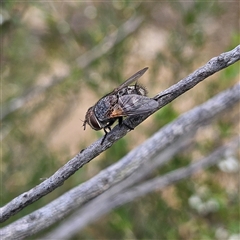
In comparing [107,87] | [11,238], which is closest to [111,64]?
[107,87]

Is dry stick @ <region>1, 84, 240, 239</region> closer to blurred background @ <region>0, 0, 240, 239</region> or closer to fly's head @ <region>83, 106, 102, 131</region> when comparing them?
fly's head @ <region>83, 106, 102, 131</region>

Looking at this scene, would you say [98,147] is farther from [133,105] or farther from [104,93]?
[104,93]

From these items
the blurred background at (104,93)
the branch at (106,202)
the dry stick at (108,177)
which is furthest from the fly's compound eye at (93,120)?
the blurred background at (104,93)

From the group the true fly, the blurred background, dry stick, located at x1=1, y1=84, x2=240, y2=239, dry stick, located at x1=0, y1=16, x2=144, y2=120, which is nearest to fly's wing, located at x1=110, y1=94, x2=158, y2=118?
the true fly

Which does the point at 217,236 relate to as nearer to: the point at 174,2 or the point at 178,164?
the point at 178,164

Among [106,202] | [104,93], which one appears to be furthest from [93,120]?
[104,93]
